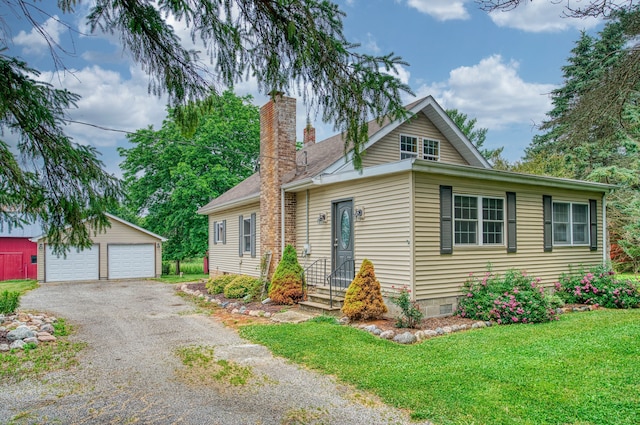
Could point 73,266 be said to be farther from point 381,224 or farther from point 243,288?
point 381,224

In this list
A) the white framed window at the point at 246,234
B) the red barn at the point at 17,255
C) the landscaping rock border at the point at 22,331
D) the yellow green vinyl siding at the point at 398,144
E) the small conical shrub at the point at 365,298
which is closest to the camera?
the landscaping rock border at the point at 22,331

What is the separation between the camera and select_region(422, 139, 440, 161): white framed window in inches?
531

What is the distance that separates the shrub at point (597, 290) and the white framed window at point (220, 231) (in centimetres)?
1236

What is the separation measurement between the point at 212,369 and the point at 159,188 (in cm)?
2234

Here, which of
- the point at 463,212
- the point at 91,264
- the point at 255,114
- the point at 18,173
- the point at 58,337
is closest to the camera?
the point at 18,173

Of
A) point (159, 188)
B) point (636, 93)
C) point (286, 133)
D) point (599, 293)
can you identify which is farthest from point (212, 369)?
point (159, 188)

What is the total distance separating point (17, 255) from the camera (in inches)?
949

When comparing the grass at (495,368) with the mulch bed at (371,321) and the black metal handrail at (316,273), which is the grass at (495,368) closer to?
the mulch bed at (371,321)

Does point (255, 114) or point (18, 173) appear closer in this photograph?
point (18, 173)

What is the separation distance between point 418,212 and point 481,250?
6.82 feet

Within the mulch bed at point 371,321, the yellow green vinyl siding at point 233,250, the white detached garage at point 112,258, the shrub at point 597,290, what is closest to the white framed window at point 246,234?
the yellow green vinyl siding at point 233,250

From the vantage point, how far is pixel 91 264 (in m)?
21.5

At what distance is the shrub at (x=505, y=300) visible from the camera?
27.3 feet

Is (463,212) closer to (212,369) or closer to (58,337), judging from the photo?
(212,369)
